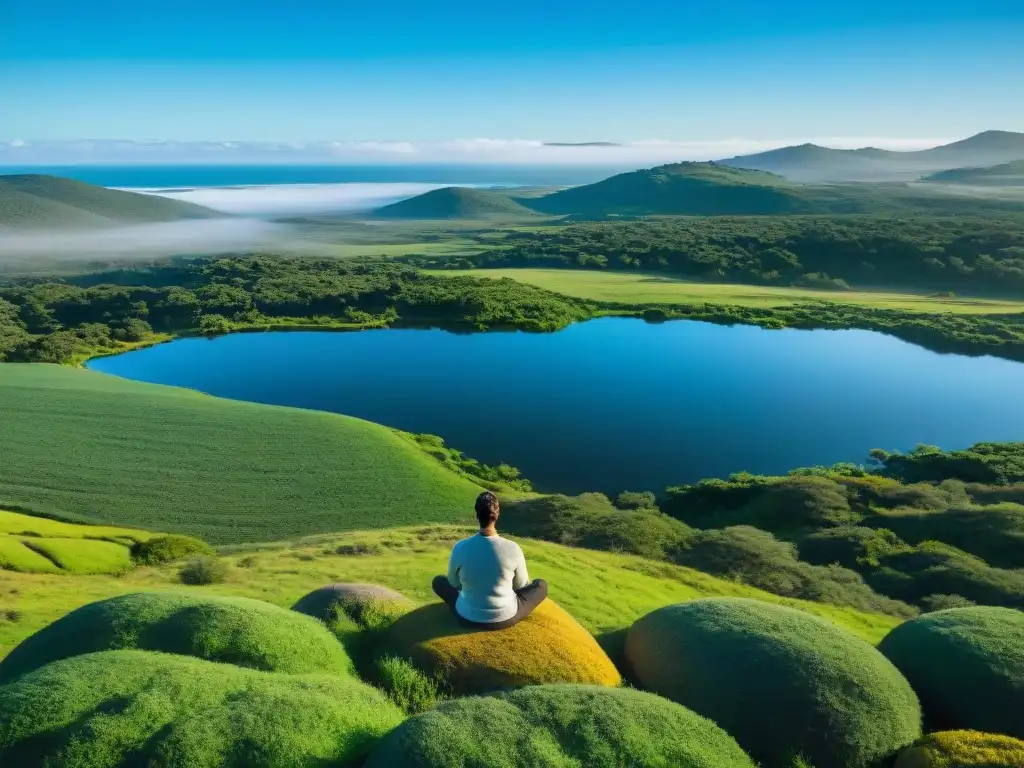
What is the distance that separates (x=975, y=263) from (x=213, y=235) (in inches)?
6972

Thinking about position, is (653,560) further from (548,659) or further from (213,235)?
(213,235)

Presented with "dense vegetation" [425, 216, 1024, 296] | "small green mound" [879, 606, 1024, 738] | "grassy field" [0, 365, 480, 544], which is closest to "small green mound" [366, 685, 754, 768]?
"small green mound" [879, 606, 1024, 738]

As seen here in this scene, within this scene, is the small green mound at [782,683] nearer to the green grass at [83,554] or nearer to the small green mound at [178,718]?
the small green mound at [178,718]

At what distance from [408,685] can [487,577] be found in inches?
61.3

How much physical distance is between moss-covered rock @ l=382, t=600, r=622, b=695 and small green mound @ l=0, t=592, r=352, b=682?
0.98m

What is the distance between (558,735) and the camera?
20.2ft

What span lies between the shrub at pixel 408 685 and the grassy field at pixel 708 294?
79294 mm

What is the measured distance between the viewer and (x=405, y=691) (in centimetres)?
794

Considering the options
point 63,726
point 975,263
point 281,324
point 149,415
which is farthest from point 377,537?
point 975,263

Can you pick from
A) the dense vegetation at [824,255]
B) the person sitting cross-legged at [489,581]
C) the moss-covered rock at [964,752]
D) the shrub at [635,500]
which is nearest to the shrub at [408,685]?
the person sitting cross-legged at [489,581]

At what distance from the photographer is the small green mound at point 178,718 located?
5773 mm

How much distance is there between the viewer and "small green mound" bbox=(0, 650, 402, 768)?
577 cm

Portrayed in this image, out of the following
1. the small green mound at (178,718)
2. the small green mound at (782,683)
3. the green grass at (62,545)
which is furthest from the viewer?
the green grass at (62,545)

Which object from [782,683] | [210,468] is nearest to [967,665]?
[782,683]
